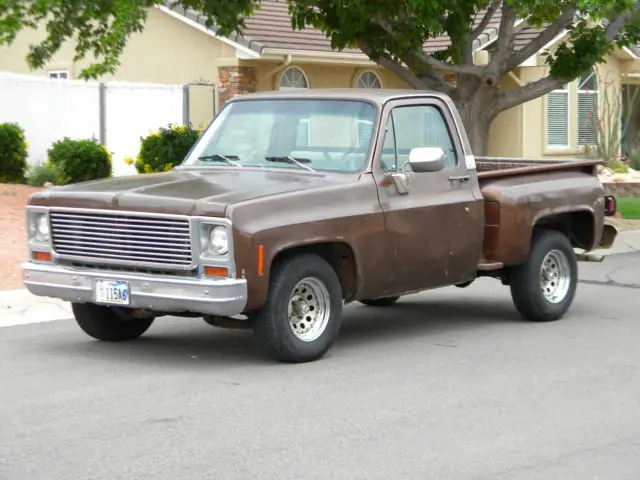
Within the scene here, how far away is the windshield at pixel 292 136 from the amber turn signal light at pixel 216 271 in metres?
1.43

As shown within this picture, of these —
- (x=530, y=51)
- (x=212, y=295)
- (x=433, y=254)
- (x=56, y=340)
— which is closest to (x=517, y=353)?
(x=433, y=254)

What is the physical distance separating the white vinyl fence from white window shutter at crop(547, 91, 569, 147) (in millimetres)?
9010

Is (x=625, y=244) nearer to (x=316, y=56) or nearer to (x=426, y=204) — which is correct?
(x=426, y=204)

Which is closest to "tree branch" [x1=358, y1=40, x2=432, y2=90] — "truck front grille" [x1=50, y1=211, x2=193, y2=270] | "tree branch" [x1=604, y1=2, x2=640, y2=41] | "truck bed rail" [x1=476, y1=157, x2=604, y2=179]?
"tree branch" [x1=604, y1=2, x2=640, y2=41]

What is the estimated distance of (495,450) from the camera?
21.7 ft

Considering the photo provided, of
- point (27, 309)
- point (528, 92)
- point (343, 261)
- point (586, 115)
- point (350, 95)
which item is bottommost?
point (27, 309)

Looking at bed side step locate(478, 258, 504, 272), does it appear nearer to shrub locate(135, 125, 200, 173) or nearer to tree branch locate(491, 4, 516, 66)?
tree branch locate(491, 4, 516, 66)

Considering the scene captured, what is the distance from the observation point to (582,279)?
558 inches

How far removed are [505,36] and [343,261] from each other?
1016cm

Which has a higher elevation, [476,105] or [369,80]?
[369,80]

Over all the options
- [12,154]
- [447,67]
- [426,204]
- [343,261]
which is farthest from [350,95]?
[12,154]

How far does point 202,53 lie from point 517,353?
1810cm

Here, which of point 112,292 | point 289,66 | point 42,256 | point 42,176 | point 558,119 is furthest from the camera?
point 558,119

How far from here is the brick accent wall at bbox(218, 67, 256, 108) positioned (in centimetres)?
2558
